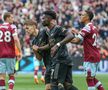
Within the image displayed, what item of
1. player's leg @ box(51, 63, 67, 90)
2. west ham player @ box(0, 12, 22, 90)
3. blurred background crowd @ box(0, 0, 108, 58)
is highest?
blurred background crowd @ box(0, 0, 108, 58)

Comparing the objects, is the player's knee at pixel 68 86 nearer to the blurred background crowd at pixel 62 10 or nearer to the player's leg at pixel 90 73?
the player's leg at pixel 90 73

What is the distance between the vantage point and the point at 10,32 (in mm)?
16125

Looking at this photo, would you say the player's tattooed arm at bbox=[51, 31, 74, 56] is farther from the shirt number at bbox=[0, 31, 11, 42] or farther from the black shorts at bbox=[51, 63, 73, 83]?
the shirt number at bbox=[0, 31, 11, 42]

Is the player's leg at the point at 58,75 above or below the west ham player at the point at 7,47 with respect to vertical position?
below

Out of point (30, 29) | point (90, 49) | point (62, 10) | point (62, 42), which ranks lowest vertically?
point (90, 49)

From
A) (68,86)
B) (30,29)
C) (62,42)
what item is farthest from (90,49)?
(62,42)

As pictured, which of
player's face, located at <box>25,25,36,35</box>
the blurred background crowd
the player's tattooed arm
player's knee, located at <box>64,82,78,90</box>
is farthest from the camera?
the blurred background crowd

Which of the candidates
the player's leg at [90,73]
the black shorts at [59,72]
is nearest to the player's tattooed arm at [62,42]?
the black shorts at [59,72]

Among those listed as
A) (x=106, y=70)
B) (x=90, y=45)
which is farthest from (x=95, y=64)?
(x=106, y=70)

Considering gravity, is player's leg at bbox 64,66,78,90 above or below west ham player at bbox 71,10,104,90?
below

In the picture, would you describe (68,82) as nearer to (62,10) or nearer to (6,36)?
(6,36)

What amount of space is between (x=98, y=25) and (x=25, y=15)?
178 inches

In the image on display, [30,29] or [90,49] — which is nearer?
[30,29]

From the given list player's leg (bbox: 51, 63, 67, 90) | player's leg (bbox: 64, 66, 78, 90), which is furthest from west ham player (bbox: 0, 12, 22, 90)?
player's leg (bbox: 51, 63, 67, 90)
